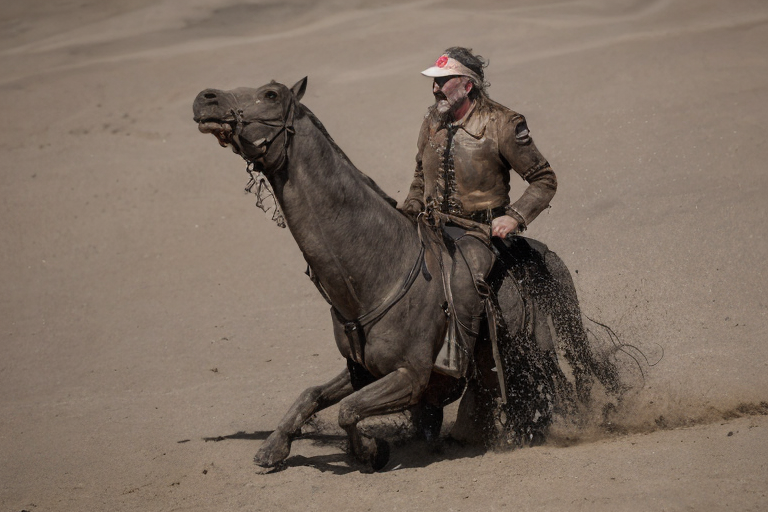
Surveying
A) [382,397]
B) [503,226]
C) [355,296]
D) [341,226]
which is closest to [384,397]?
[382,397]

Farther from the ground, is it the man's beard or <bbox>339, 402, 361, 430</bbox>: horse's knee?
the man's beard

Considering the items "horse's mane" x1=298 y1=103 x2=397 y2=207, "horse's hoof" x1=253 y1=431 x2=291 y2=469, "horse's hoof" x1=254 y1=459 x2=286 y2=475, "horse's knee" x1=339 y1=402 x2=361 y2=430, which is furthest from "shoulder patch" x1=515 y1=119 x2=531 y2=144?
"horse's hoof" x1=254 y1=459 x2=286 y2=475

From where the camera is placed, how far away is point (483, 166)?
17.3 feet

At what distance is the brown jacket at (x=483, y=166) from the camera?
5.19m

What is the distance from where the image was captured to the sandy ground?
5434 mm

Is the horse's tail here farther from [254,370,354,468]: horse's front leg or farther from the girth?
[254,370,354,468]: horse's front leg

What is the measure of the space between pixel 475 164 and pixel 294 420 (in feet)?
5.77

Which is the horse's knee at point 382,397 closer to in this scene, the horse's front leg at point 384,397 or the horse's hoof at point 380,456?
the horse's front leg at point 384,397

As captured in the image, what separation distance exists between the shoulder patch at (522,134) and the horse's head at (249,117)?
4.09ft

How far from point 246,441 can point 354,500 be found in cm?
144

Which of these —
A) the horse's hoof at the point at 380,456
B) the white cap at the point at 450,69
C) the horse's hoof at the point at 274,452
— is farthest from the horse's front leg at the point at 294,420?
the white cap at the point at 450,69

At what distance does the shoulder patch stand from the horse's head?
4.09 ft

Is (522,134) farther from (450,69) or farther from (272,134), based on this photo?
(272,134)

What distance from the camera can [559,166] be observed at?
11305 millimetres
